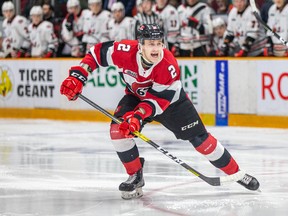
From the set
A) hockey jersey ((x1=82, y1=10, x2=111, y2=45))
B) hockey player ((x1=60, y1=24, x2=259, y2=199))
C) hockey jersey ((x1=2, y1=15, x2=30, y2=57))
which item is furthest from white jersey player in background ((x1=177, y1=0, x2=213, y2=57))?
hockey player ((x1=60, y1=24, x2=259, y2=199))

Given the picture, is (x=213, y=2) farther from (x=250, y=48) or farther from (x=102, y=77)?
(x=102, y=77)

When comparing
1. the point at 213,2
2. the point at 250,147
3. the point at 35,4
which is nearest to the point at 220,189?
the point at 250,147

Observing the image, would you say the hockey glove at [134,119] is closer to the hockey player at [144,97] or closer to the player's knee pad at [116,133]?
the hockey player at [144,97]

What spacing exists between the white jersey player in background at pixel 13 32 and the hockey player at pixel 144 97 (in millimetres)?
8572

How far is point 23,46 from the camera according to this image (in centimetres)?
1473

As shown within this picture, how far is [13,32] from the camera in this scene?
1487 centimetres

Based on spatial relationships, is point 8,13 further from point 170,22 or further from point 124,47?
point 124,47

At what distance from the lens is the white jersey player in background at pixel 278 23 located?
38.3 feet

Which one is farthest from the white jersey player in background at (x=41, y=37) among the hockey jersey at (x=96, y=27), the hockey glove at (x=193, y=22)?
the hockey glove at (x=193, y=22)

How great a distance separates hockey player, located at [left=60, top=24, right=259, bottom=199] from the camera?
599 centimetres

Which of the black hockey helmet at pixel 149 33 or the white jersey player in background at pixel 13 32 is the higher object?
the black hockey helmet at pixel 149 33

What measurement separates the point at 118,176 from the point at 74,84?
1424 millimetres

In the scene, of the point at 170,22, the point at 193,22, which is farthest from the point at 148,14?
the point at 193,22

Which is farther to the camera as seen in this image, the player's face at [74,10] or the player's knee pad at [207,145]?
the player's face at [74,10]
